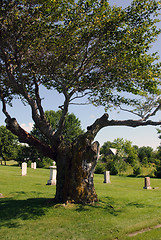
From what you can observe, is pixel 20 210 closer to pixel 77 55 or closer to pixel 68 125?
pixel 77 55

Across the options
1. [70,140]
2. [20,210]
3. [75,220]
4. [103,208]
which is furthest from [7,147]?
[75,220]

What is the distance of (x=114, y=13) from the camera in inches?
444

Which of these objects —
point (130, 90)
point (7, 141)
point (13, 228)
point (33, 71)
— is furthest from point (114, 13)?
point (7, 141)

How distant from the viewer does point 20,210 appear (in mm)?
10719

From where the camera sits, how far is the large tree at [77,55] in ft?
35.4

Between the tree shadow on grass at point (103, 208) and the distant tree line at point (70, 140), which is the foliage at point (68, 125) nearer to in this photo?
the distant tree line at point (70, 140)

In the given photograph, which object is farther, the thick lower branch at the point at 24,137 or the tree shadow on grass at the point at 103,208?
the thick lower branch at the point at 24,137

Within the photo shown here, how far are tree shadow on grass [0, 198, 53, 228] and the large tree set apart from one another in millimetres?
1215

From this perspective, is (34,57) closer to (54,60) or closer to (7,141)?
(54,60)

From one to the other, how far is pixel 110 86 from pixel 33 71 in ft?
16.2

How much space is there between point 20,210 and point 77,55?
350 inches

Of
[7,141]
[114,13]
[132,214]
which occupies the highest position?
[114,13]

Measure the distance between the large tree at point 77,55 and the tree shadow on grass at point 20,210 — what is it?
47.8 inches

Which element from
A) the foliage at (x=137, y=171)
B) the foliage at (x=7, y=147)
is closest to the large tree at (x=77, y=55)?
the foliage at (x=137, y=171)
